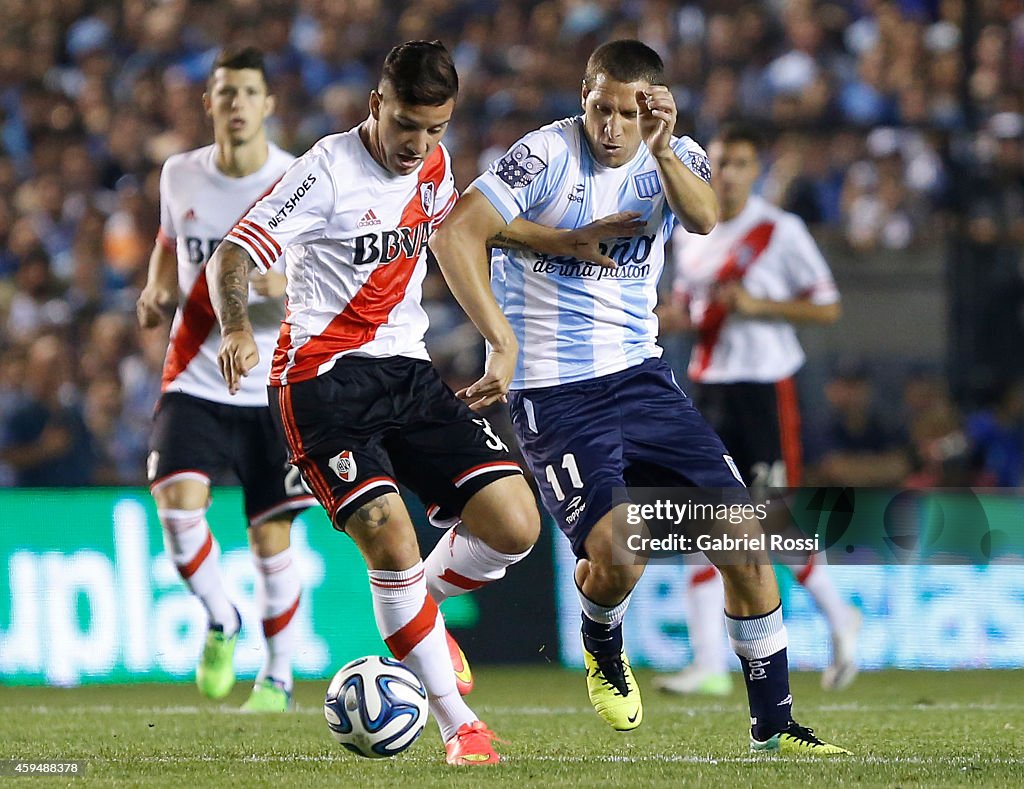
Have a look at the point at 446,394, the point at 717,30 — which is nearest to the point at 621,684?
the point at 446,394

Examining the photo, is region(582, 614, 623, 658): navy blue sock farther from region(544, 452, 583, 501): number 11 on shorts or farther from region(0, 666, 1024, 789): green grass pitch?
region(544, 452, 583, 501): number 11 on shorts

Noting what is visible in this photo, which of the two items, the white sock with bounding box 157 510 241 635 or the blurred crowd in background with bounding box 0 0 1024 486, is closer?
the white sock with bounding box 157 510 241 635

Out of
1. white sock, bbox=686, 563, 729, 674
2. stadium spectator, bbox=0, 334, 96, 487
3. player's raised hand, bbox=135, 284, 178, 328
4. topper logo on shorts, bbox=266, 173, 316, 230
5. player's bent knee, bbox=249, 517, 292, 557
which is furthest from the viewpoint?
stadium spectator, bbox=0, 334, 96, 487

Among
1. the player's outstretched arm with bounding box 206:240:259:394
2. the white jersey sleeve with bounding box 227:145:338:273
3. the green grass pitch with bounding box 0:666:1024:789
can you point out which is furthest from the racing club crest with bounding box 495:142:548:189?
the green grass pitch with bounding box 0:666:1024:789

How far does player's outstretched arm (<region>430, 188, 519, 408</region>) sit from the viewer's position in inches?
187

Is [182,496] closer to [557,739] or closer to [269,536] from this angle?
[269,536]

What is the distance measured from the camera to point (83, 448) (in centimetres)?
1018

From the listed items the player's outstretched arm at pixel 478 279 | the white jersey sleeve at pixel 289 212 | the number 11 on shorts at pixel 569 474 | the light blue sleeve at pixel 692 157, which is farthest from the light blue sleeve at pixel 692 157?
the white jersey sleeve at pixel 289 212

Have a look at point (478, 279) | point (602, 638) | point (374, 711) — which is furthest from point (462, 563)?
point (478, 279)

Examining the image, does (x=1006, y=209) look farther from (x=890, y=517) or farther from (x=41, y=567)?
(x=41, y=567)

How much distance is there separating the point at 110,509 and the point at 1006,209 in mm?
6020

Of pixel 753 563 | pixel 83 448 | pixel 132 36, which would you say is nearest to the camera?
pixel 753 563

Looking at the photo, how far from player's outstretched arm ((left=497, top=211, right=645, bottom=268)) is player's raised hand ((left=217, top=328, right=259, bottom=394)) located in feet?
3.18

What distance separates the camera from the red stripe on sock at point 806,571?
7578 mm
